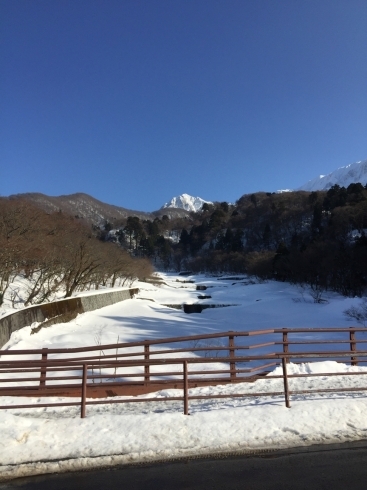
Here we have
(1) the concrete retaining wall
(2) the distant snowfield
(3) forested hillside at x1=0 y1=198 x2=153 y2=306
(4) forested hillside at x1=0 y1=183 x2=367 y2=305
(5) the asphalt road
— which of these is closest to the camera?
(5) the asphalt road

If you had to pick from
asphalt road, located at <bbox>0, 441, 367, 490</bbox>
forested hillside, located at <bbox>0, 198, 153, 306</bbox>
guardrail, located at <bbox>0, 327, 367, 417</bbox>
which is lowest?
asphalt road, located at <bbox>0, 441, 367, 490</bbox>

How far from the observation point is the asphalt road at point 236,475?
459 cm

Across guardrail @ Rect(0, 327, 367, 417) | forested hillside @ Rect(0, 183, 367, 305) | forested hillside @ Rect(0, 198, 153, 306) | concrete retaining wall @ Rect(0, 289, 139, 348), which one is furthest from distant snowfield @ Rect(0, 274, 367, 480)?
forested hillside @ Rect(0, 183, 367, 305)

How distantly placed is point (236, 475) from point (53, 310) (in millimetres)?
20562

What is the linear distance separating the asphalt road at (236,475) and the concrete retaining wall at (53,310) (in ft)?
37.9

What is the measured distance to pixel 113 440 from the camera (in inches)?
232

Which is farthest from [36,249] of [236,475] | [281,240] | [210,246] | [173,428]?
[210,246]

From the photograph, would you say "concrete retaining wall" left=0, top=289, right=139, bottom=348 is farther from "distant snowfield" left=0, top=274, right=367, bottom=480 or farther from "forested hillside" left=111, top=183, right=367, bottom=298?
"forested hillside" left=111, top=183, right=367, bottom=298

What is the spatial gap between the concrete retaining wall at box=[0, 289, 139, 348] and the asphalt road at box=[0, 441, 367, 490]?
11562 mm

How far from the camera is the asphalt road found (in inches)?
181

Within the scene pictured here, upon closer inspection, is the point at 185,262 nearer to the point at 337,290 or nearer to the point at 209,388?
the point at 337,290

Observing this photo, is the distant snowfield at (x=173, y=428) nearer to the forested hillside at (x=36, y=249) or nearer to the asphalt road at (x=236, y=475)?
the asphalt road at (x=236, y=475)

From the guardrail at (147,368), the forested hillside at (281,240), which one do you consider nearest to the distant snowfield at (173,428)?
the guardrail at (147,368)

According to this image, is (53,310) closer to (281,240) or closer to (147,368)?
(147,368)
